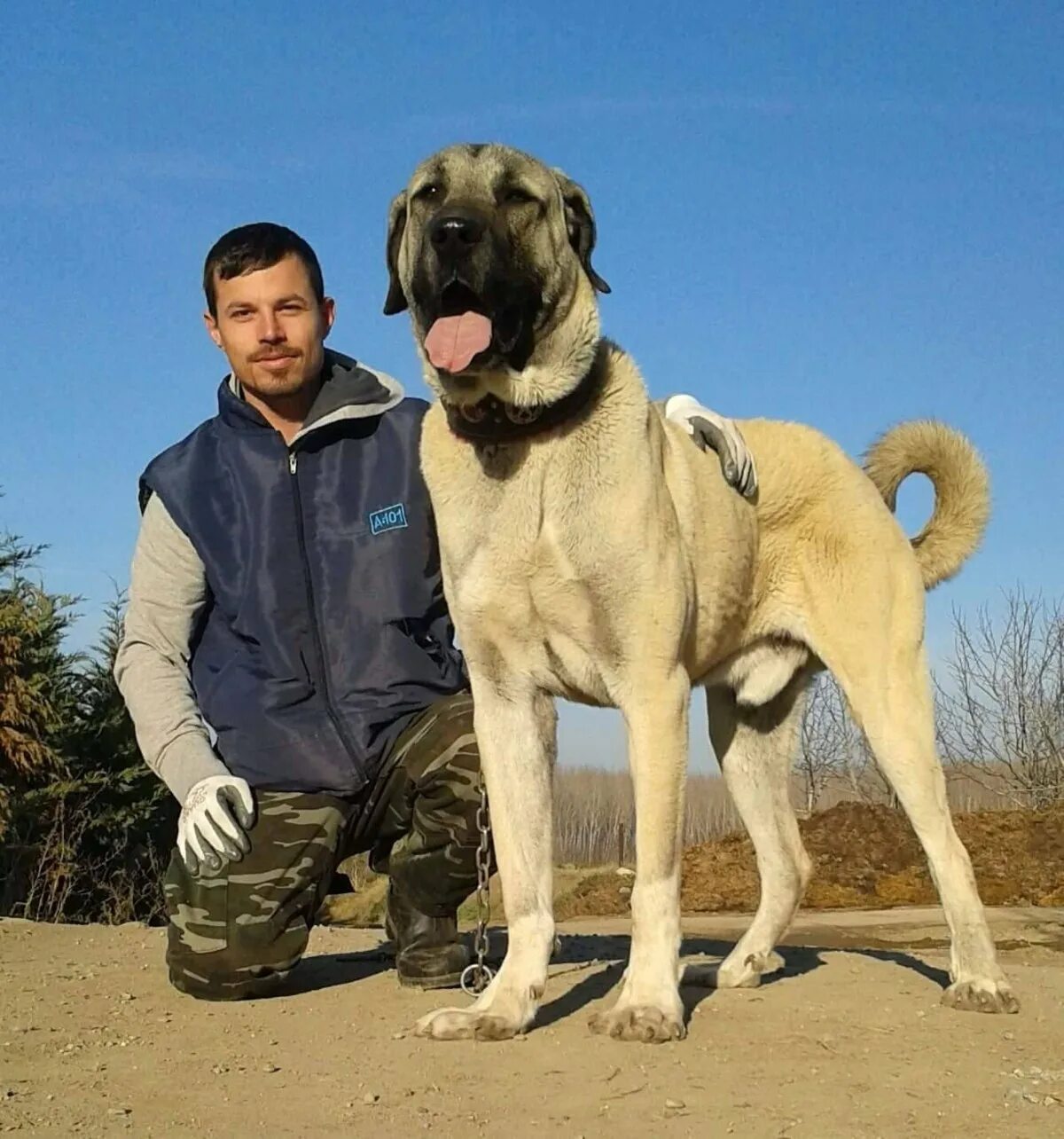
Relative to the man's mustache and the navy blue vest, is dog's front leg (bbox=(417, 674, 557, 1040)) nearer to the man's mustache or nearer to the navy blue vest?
the navy blue vest

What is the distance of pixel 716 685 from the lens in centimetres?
450

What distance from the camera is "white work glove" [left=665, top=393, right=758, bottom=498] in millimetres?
4043

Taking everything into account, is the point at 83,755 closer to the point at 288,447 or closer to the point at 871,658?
the point at 288,447

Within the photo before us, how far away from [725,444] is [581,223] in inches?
33.1

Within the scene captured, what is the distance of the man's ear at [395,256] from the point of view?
367 cm

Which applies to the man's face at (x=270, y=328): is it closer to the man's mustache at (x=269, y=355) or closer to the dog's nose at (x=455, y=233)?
the man's mustache at (x=269, y=355)

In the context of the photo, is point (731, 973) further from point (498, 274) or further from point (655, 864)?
point (498, 274)

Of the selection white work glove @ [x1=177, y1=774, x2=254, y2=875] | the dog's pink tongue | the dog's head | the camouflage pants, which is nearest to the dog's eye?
the dog's head

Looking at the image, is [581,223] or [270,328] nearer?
[581,223]

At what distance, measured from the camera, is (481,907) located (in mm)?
3809

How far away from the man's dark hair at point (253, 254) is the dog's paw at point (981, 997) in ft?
9.39

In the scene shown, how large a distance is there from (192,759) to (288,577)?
61cm

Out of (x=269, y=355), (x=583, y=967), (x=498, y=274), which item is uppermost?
(x=269, y=355)

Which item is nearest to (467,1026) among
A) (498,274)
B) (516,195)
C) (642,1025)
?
A: (642,1025)
